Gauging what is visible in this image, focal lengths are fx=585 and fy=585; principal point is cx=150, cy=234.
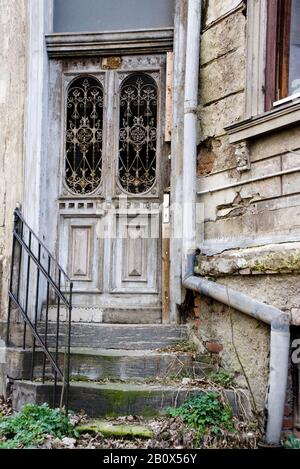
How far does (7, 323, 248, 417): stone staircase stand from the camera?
4.50m

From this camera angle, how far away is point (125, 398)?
4.50 metres

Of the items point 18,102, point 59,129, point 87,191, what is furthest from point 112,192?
point 18,102

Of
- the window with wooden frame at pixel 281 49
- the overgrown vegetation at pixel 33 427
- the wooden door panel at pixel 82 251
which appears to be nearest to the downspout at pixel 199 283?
the window with wooden frame at pixel 281 49

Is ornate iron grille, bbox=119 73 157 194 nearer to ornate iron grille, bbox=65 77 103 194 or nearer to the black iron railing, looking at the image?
ornate iron grille, bbox=65 77 103 194

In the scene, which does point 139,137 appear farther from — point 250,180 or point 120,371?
point 120,371

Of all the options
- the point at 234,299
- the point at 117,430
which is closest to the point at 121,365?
the point at 117,430

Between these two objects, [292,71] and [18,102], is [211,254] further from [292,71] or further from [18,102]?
[18,102]

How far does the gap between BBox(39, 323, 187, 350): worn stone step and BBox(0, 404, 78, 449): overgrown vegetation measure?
982mm

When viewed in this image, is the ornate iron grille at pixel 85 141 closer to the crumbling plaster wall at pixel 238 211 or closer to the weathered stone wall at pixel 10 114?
the weathered stone wall at pixel 10 114

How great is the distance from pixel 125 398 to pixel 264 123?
7.85 feet

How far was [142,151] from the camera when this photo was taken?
5.98 metres

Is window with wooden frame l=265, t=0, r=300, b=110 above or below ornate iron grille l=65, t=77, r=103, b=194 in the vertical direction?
above

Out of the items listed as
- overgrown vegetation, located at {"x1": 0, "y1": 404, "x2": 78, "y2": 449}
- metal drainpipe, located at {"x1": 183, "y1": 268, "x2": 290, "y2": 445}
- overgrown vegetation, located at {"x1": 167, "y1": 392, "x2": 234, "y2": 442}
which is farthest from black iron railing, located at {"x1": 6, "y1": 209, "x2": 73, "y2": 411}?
metal drainpipe, located at {"x1": 183, "y1": 268, "x2": 290, "y2": 445}

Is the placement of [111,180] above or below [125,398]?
above
